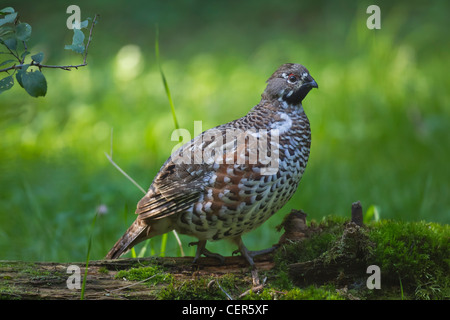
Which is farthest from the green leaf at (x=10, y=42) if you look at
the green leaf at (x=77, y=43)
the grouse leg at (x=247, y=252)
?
the grouse leg at (x=247, y=252)

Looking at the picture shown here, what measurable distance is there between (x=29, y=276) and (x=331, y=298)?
1.90 metres

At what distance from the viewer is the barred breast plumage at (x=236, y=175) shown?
365cm

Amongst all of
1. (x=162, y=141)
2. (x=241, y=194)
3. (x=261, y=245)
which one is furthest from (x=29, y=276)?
(x=162, y=141)

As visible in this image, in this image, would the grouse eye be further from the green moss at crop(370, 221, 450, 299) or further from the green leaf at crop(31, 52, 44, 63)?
the green leaf at crop(31, 52, 44, 63)

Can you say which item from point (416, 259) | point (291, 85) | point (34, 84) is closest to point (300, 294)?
point (416, 259)

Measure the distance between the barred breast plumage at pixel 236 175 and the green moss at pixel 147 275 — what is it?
13.9 inches

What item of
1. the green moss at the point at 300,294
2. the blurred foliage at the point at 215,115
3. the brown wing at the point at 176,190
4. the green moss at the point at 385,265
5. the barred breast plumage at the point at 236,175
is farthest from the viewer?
the blurred foliage at the point at 215,115

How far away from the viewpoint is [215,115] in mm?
7645

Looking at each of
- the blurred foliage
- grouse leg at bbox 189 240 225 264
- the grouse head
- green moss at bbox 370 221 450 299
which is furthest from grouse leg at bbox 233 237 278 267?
the grouse head

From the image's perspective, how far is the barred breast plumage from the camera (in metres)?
3.65

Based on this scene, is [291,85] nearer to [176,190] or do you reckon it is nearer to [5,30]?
[176,190]

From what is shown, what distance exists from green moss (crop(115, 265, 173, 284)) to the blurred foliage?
0.98 m

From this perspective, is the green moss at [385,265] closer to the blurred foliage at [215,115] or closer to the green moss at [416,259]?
the green moss at [416,259]

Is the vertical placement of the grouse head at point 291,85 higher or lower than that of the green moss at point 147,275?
higher
